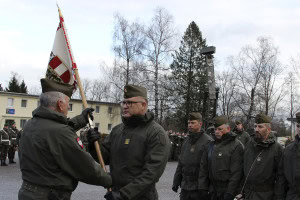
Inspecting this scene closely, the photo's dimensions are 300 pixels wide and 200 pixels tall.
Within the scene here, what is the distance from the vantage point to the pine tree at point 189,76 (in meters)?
41.1

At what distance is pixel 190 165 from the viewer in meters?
6.71

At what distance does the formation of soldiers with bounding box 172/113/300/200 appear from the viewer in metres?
5.20

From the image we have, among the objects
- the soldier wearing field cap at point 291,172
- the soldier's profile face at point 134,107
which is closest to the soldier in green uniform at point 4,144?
the soldier's profile face at point 134,107

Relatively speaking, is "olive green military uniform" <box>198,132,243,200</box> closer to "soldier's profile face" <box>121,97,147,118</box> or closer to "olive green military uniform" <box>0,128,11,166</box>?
"soldier's profile face" <box>121,97,147,118</box>

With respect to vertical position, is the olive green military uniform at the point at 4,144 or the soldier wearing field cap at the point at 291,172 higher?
the soldier wearing field cap at the point at 291,172

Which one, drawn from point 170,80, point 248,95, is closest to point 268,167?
point 170,80

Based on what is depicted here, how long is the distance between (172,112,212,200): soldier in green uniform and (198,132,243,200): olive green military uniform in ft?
0.69

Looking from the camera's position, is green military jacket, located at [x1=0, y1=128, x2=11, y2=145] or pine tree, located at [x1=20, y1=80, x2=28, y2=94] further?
pine tree, located at [x1=20, y1=80, x2=28, y2=94]

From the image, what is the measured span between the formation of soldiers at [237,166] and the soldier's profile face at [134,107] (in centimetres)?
212

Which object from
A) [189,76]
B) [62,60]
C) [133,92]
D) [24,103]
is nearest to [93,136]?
[133,92]

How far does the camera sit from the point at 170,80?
40.3 meters

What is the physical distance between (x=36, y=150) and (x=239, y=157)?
11.6 feet

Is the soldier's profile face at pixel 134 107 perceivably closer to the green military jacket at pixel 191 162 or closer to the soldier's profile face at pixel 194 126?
the green military jacket at pixel 191 162

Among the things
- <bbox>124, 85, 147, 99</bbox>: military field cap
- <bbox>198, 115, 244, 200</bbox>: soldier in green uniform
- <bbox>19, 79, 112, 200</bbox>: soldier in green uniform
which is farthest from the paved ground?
<bbox>19, 79, 112, 200</bbox>: soldier in green uniform
